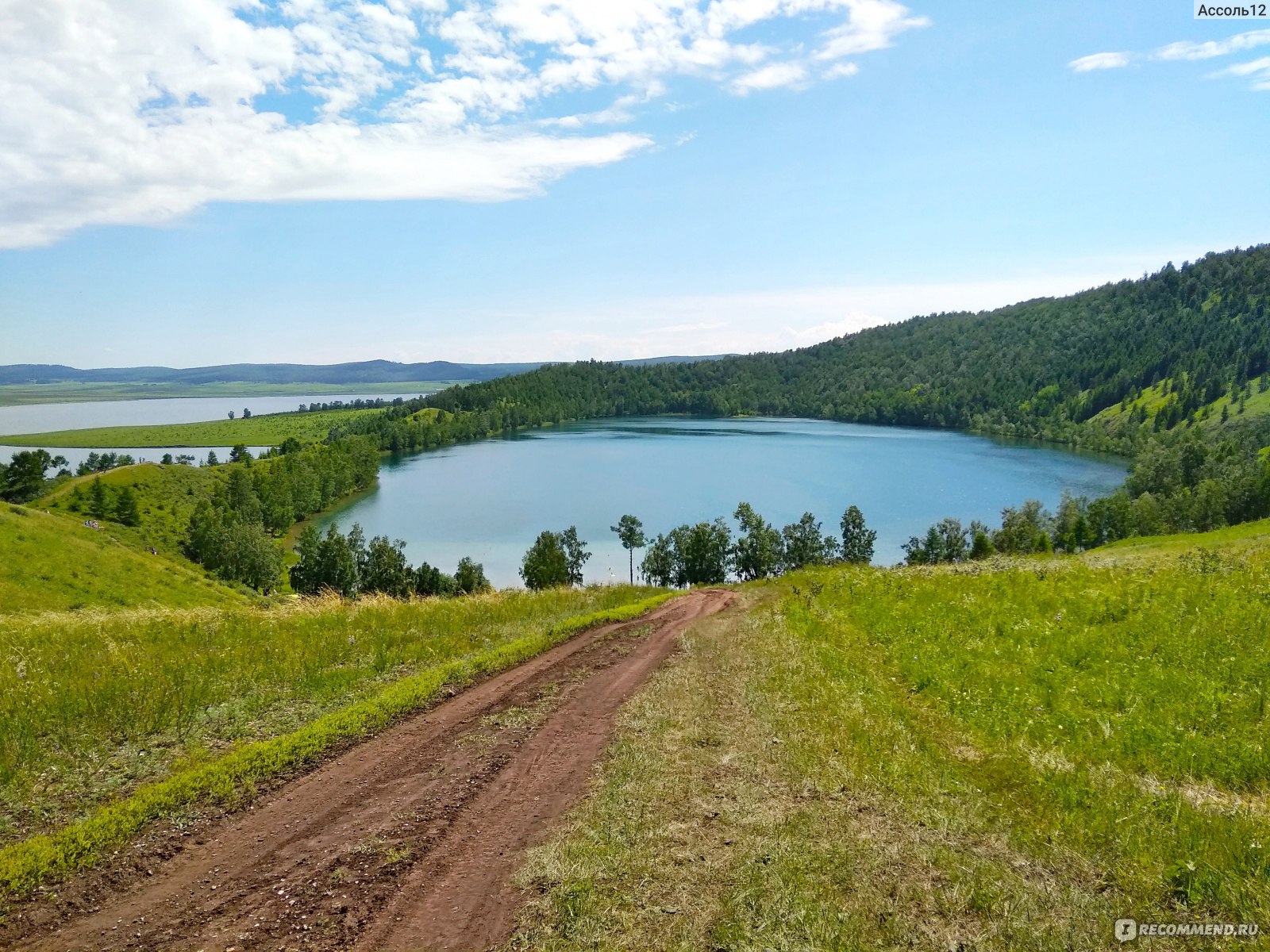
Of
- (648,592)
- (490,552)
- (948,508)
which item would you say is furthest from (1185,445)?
(648,592)

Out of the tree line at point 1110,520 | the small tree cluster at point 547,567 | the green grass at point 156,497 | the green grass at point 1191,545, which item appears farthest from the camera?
the green grass at point 156,497

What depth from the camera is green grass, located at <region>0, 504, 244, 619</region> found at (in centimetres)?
2977

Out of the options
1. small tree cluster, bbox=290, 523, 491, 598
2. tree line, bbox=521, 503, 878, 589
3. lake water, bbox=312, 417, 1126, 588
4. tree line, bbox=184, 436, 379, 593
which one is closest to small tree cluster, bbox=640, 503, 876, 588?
tree line, bbox=521, 503, 878, 589

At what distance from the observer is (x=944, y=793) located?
27.6 ft

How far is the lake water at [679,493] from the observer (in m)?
112

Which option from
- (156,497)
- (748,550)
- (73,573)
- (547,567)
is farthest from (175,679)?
(156,497)

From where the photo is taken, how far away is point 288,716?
10.6m

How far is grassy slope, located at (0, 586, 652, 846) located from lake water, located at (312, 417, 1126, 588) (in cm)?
7464

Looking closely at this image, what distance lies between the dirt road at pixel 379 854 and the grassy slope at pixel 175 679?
5.87 feet

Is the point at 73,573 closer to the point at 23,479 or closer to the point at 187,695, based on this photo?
the point at 187,695

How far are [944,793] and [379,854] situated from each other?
6.56 m

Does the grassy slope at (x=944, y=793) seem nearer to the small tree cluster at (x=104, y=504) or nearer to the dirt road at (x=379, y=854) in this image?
the dirt road at (x=379, y=854)

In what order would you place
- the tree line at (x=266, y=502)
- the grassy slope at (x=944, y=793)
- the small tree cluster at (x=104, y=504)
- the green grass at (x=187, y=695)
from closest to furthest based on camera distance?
1. the grassy slope at (x=944, y=793)
2. the green grass at (x=187, y=695)
3. the tree line at (x=266, y=502)
4. the small tree cluster at (x=104, y=504)

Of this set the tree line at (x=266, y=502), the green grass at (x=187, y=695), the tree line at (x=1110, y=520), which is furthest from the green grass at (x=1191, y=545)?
the tree line at (x=266, y=502)
